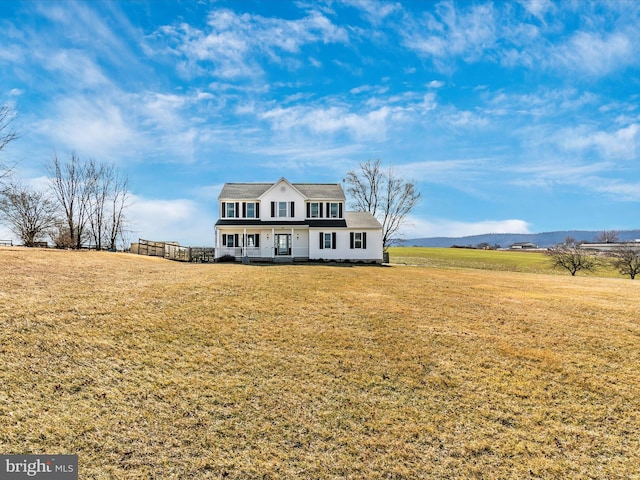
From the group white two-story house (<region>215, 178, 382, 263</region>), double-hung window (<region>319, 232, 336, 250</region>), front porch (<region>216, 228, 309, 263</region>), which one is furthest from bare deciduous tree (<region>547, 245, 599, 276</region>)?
front porch (<region>216, 228, 309, 263</region>)

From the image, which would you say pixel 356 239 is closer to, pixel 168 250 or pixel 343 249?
pixel 343 249

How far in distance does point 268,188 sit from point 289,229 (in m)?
5.10

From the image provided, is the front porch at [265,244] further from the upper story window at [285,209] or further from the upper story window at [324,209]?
the upper story window at [324,209]

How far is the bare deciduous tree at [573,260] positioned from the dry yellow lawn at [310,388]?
103 ft

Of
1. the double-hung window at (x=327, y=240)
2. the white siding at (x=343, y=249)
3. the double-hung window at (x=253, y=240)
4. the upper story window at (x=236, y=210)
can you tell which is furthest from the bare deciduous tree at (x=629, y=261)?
the upper story window at (x=236, y=210)

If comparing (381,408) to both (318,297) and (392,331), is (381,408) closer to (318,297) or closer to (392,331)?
(392,331)

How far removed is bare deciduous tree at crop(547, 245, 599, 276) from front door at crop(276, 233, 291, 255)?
97.9 feet

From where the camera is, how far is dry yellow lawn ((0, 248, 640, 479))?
4.72 metres

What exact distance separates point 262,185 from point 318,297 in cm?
2328

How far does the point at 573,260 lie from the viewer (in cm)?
3725

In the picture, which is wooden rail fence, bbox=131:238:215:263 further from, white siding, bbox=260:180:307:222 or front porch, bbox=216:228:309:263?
white siding, bbox=260:180:307:222

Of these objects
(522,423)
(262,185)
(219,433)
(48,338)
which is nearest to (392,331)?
(522,423)

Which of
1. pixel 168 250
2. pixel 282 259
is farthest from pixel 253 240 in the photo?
pixel 168 250

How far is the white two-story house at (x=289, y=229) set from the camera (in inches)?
1180
